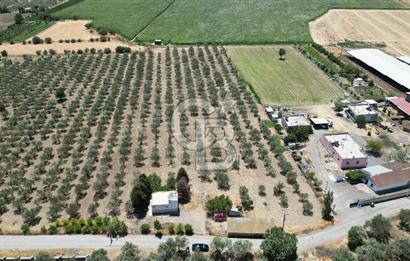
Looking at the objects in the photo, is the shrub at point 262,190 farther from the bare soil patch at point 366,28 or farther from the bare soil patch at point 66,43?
the bare soil patch at point 366,28

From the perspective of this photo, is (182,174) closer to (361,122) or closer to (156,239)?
(156,239)

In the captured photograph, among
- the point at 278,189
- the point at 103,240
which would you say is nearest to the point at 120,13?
the point at 278,189

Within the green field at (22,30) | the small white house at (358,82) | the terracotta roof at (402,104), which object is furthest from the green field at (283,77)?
the green field at (22,30)

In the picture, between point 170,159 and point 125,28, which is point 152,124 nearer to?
point 170,159

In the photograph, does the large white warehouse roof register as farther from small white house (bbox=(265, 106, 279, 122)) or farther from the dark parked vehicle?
the dark parked vehicle

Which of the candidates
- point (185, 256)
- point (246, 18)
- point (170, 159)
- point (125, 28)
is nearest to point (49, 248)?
point (185, 256)

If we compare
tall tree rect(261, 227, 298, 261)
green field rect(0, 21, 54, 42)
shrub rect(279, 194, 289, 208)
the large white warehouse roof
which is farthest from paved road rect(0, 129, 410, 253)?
green field rect(0, 21, 54, 42)

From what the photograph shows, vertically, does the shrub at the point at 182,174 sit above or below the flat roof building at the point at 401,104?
above
